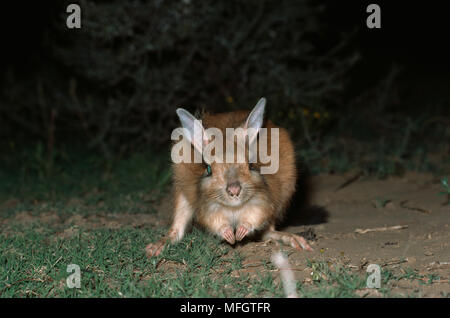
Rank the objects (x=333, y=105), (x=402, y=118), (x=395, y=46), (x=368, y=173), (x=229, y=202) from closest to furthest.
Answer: (x=229, y=202) → (x=368, y=173) → (x=402, y=118) → (x=333, y=105) → (x=395, y=46)

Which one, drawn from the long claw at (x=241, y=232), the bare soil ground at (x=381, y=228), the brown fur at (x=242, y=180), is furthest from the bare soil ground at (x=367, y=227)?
the brown fur at (x=242, y=180)

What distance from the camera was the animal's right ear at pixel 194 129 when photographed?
3885mm

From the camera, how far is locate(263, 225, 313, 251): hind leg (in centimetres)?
392

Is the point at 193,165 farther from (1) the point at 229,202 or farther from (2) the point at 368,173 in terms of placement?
(2) the point at 368,173

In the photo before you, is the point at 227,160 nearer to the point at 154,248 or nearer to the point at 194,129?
the point at 194,129

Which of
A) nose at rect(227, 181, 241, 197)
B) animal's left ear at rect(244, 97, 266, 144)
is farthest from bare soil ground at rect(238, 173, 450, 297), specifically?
animal's left ear at rect(244, 97, 266, 144)

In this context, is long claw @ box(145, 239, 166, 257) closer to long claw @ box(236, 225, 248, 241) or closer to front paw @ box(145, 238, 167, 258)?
front paw @ box(145, 238, 167, 258)

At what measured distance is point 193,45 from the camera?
7594 millimetres

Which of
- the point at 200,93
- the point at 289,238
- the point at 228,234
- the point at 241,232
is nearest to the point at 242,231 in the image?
the point at 241,232

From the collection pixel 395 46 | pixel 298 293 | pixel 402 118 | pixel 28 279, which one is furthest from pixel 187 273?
pixel 395 46

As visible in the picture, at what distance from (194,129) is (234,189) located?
607mm

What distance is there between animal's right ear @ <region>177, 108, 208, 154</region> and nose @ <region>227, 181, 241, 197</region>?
1.46ft

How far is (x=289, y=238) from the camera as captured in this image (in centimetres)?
403
